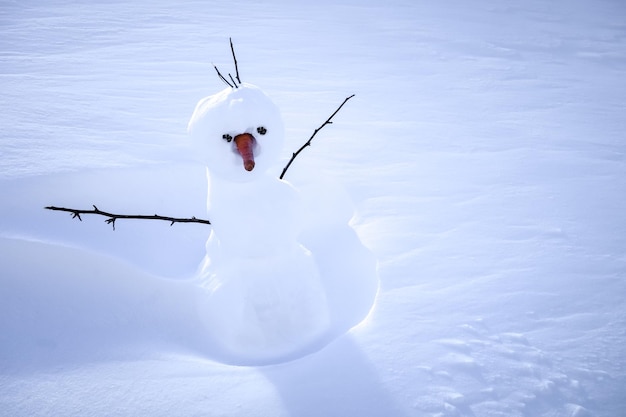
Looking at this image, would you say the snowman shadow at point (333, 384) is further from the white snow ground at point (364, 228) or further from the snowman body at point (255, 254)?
the snowman body at point (255, 254)

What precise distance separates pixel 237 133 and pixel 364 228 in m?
0.79

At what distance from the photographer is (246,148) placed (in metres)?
1.40

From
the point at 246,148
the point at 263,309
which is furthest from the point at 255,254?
the point at 246,148

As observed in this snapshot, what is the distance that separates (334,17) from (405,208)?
4.01m

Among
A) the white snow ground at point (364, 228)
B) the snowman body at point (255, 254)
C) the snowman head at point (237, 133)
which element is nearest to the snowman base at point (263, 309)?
the snowman body at point (255, 254)

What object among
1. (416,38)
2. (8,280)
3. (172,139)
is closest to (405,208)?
(172,139)

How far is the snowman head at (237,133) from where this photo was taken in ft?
4.62

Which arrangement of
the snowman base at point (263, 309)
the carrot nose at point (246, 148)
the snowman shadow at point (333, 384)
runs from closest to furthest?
the snowman shadow at point (333, 384) < the carrot nose at point (246, 148) < the snowman base at point (263, 309)

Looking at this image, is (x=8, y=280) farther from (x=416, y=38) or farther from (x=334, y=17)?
(x=334, y=17)

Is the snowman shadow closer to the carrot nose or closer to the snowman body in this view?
the snowman body

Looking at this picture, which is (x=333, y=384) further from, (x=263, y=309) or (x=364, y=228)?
(x=364, y=228)

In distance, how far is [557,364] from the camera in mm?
1336

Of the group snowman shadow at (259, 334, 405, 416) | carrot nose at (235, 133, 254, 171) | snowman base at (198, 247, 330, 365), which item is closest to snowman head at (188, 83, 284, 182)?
carrot nose at (235, 133, 254, 171)

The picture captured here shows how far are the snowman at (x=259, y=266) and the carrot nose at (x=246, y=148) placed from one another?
0.07 ft
